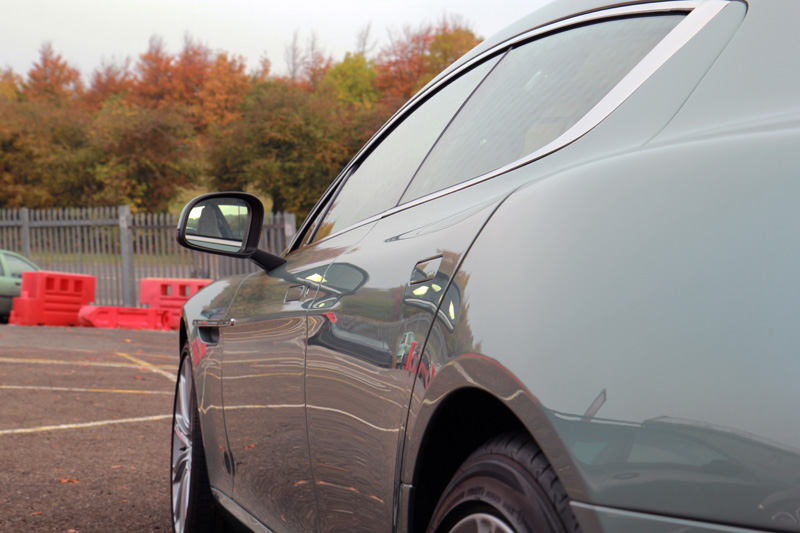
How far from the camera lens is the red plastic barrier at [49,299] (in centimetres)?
1502

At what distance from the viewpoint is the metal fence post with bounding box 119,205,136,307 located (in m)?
18.3

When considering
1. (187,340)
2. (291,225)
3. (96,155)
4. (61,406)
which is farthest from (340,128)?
(187,340)

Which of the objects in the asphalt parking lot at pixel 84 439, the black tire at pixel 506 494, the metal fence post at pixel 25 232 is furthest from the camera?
the metal fence post at pixel 25 232

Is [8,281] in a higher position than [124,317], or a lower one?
higher

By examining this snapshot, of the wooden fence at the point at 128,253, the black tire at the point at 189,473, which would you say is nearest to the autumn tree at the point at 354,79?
the wooden fence at the point at 128,253

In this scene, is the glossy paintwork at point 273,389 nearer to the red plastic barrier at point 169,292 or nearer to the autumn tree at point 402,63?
the red plastic barrier at point 169,292

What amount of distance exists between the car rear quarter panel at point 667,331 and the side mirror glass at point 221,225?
174 cm

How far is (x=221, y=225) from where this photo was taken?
10.1ft

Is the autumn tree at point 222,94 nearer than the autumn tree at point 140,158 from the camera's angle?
No

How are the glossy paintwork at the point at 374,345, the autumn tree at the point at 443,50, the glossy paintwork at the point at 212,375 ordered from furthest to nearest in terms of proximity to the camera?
the autumn tree at the point at 443,50 < the glossy paintwork at the point at 212,375 < the glossy paintwork at the point at 374,345

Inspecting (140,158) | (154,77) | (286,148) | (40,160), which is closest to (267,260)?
(140,158)

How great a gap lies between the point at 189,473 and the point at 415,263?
205cm

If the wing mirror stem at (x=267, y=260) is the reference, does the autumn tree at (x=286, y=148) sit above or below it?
above

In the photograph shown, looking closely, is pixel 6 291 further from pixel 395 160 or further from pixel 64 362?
pixel 395 160
